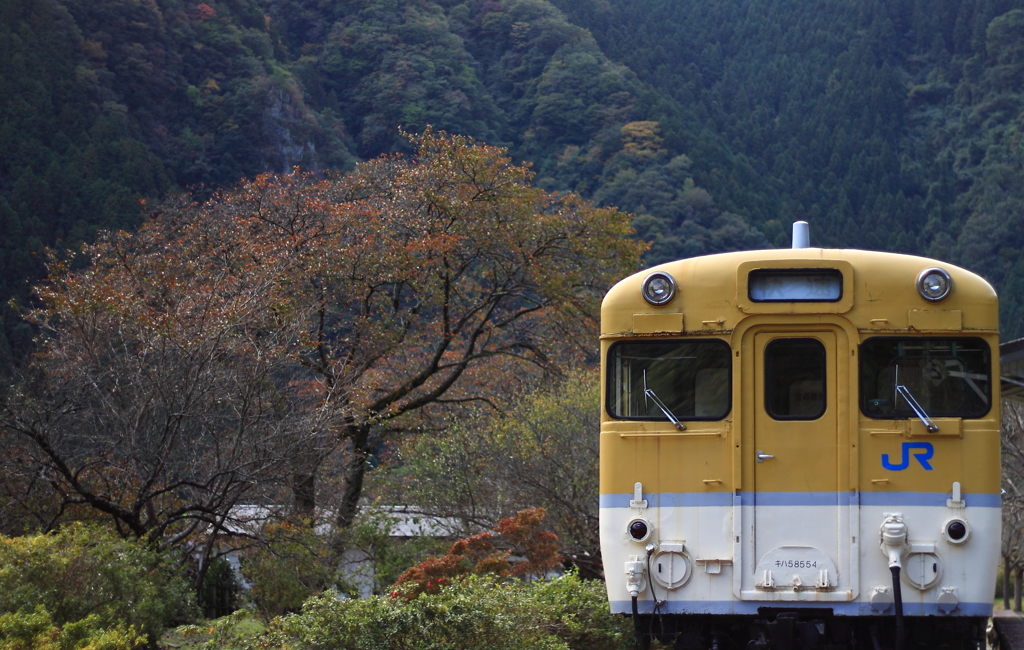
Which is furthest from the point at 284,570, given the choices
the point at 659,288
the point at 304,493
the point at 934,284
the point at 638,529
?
the point at 934,284

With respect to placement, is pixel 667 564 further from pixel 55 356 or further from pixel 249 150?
pixel 249 150

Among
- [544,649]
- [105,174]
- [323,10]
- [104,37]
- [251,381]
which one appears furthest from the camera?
[323,10]

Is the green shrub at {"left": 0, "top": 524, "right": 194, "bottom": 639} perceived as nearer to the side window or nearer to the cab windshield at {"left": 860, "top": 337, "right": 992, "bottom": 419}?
the side window

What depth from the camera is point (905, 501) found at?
6430 mm

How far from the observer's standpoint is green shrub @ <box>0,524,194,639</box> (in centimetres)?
866

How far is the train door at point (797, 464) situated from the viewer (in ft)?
21.2

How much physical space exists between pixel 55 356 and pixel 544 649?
10.8 m

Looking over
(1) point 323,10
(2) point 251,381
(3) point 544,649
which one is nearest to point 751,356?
(3) point 544,649

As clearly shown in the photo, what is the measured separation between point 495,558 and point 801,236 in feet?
16.7

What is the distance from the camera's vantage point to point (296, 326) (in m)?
14.9

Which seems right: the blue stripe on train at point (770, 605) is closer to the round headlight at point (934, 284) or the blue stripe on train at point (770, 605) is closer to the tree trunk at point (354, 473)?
the round headlight at point (934, 284)

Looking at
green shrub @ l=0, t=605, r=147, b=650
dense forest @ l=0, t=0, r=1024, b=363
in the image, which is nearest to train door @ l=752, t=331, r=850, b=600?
green shrub @ l=0, t=605, r=147, b=650

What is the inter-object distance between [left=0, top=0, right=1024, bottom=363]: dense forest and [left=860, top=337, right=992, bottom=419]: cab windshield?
2046 cm

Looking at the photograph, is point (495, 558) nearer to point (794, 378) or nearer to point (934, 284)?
point (794, 378)
